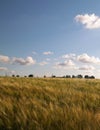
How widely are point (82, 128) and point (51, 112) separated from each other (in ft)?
2.84

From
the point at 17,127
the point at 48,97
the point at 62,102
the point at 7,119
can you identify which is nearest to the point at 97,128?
the point at 17,127

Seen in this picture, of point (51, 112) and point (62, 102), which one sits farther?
point (62, 102)

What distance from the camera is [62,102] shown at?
6.55m

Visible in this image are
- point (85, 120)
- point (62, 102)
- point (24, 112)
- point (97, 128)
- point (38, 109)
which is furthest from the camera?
point (62, 102)

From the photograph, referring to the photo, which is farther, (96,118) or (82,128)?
(96,118)

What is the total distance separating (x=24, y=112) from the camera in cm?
476

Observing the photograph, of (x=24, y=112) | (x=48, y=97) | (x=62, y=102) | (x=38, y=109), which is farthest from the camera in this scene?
(x=48, y=97)

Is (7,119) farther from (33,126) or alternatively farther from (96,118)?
(96,118)

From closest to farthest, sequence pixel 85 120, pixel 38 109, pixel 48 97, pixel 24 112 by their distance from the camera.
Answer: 1. pixel 85 120
2. pixel 24 112
3. pixel 38 109
4. pixel 48 97

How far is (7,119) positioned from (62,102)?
7.40 ft

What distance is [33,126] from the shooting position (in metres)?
4.18

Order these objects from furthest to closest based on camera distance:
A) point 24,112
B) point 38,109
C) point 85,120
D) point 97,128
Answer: point 38,109 → point 24,112 → point 85,120 → point 97,128

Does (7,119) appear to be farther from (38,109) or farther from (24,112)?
(38,109)

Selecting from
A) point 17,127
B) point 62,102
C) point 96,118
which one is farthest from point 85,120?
point 62,102
